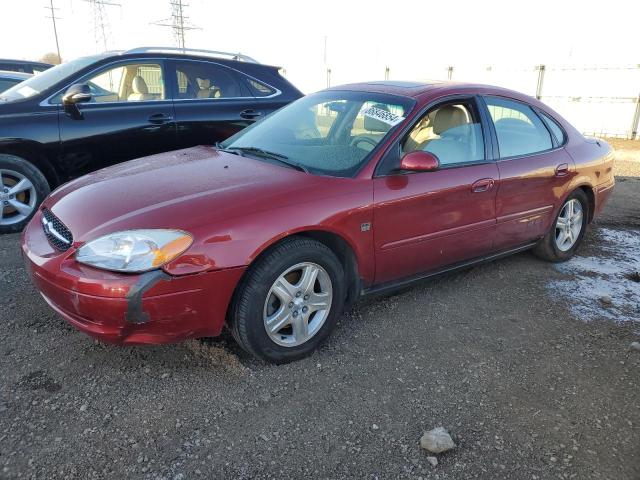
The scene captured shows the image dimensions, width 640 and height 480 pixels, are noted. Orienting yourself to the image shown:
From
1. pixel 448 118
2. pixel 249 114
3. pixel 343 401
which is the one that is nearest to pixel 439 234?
pixel 448 118

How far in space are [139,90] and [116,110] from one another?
0.39 m

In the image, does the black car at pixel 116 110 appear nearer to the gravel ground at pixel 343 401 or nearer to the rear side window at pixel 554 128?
the gravel ground at pixel 343 401

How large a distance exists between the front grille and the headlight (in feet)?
0.74

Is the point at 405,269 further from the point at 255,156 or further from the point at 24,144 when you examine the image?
the point at 24,144

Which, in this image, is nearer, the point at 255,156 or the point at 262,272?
the point at 262,272

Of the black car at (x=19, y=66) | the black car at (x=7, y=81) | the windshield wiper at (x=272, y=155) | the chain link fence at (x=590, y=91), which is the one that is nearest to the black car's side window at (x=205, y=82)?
the windshield wiper at (x=272, y=155)

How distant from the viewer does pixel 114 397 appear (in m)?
2.56

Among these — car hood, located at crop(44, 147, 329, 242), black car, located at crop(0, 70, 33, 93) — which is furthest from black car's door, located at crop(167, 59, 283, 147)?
black car, located at crop(0, 70, 33, 93)

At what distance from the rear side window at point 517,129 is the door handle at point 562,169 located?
0.18 meters

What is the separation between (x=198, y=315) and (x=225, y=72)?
3.94m

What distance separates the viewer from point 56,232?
2791mm

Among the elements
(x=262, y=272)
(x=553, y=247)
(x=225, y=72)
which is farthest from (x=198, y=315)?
(x=225, y=72)

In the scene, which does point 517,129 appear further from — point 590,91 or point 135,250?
point 590,91

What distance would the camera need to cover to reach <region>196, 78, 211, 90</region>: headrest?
5609 mm
